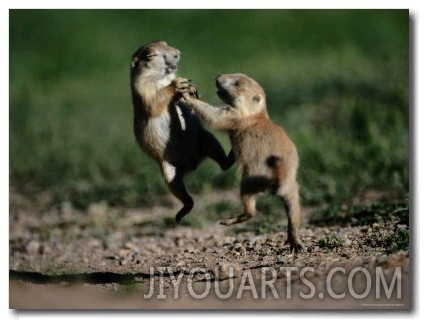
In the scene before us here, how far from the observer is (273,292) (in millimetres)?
5422

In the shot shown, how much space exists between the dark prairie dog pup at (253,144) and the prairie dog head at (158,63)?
0.82ft

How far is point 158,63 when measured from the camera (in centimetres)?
551

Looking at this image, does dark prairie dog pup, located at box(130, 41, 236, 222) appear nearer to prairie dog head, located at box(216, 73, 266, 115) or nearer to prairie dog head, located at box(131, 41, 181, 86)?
prairie dog head, located at box(131, 41, 181, 86)

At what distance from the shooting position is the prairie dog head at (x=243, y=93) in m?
5.26

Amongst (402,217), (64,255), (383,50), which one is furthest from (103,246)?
(383,50)

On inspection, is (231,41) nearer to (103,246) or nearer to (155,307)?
(103,246)

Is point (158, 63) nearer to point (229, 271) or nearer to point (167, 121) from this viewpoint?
point (167, 121)

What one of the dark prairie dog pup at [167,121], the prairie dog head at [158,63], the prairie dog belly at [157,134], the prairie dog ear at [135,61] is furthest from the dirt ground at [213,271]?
the prairie dog ear at [135,61]

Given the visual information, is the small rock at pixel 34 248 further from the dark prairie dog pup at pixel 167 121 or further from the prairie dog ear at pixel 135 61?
the prairie dog ear at pixel 135 61

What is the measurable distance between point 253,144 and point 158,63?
2.51 ft

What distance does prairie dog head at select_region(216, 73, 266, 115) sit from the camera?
5.26m

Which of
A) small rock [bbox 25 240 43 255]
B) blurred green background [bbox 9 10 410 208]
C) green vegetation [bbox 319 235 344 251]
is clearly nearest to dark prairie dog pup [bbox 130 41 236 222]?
green vegetation [bbox 319 235 344 251]
